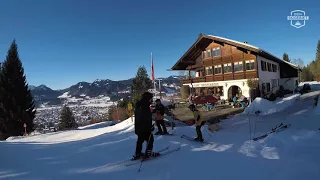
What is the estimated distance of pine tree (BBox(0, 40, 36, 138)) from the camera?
30.7m

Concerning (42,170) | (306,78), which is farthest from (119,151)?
(306,78)

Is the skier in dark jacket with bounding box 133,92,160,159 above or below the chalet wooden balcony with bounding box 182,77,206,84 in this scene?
below

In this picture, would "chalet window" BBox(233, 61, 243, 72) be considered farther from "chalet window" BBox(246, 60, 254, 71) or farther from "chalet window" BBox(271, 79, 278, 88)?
"chalet window" BBox(271, 79, 278, 88)

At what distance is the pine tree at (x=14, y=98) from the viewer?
30.7m

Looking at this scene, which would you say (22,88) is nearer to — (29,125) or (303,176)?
(29,125)

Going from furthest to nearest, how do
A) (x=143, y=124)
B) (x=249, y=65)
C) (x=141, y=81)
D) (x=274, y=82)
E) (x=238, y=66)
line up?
(x=141, y=81)
(x=274, y=82)
(x=238, y=66)
(x=249, y=65)
(x=143, y=124)

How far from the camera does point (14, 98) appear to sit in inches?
1236

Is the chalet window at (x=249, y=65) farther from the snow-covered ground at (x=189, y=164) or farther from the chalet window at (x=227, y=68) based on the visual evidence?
the snow-covered ground at (x=189, y=164)

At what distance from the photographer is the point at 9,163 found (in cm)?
721

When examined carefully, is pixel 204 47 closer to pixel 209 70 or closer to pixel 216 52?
pixel 216 52

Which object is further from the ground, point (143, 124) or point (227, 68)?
point (227, 68)

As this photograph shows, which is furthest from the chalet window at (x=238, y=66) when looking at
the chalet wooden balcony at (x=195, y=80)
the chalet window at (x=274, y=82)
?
the chalet window at (x=274, y=82)

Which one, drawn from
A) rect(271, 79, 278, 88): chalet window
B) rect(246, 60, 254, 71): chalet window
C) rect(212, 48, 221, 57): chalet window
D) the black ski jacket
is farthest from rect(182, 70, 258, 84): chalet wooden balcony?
the black ski jacket

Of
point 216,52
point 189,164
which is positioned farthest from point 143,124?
point 216,52
